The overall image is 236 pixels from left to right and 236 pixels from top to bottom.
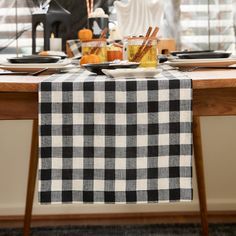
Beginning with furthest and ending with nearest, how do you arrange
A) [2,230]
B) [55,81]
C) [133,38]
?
[2,230]
[133,38]
[55,81]

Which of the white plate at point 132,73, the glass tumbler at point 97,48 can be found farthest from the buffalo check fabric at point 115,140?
the glass tumbler at point 97,48

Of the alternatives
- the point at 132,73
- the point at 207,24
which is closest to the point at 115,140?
the point at 132,73

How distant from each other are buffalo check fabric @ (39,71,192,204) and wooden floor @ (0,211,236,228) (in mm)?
1013

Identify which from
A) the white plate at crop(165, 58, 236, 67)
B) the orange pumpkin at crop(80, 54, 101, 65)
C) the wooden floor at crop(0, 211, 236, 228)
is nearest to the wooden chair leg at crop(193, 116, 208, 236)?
the wooden floor at crop(0, 211, 236, 228)

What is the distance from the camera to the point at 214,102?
47.2 inches

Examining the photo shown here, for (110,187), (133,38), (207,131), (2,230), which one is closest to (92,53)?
(133,38)

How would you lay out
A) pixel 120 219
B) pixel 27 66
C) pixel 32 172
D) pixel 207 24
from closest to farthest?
pixel 27 66, pixel 32 172, pixel 120 219, pixel 207 24

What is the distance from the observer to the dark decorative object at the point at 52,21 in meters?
2.18

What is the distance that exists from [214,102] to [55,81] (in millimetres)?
403

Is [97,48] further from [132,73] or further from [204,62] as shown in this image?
[132,73]

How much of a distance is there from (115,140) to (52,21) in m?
1.21

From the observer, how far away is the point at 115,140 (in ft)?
3.76

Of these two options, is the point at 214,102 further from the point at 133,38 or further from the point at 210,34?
the point at 210,34

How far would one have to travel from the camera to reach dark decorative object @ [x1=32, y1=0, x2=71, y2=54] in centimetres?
218
